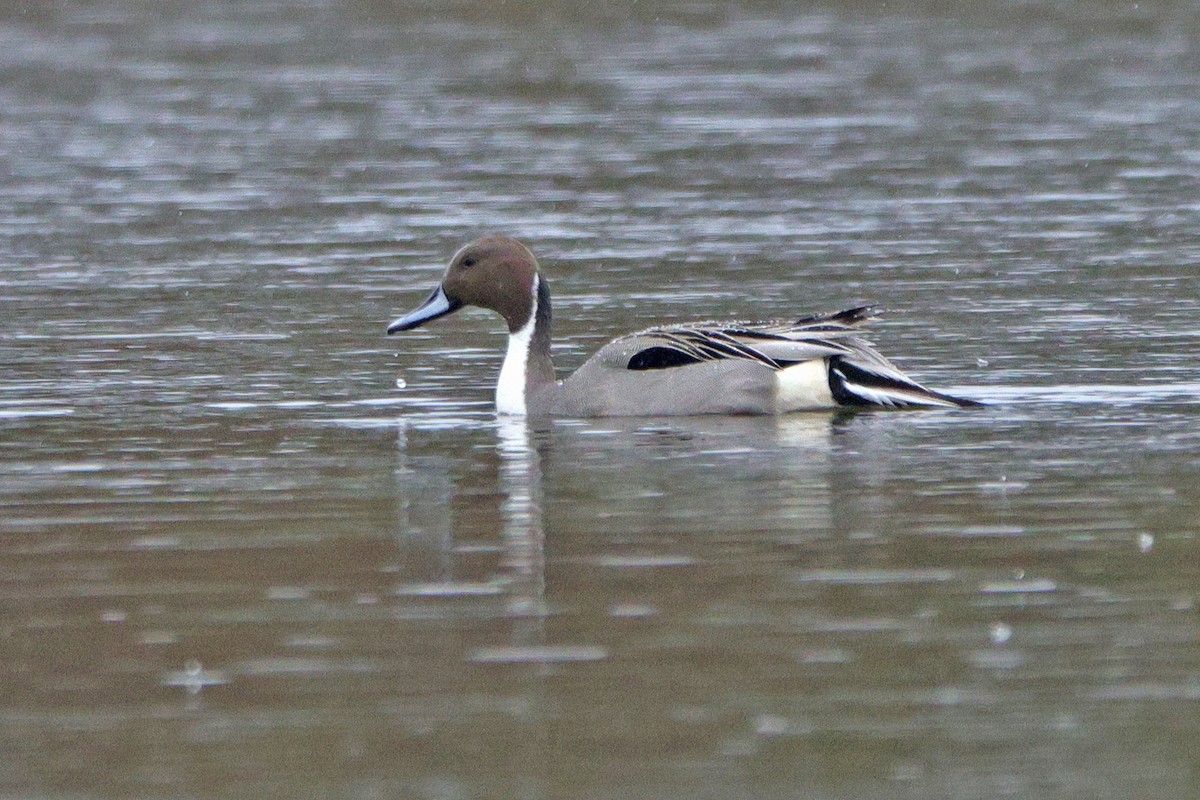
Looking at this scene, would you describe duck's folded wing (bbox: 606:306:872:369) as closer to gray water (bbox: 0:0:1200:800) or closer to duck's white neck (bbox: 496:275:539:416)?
gray water (bbox: 0:0:1200:800)

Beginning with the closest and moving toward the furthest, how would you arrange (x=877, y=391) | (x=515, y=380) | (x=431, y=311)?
(x=877, y=391)
(x=515, y=380)
(x=431, y=311)

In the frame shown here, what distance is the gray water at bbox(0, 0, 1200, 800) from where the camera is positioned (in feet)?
23.8

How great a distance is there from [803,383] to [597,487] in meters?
2.45

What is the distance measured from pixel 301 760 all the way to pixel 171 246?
1468cm

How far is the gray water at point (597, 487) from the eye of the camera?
7.25 meters

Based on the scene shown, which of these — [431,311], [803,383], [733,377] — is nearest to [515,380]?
[431,311]

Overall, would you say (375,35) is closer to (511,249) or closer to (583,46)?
(583,46)

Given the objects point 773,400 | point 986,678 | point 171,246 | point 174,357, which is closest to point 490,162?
point 171,246

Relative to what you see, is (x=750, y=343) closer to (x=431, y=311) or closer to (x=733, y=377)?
(x=733, y=377)

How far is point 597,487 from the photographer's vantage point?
11000 millimetres

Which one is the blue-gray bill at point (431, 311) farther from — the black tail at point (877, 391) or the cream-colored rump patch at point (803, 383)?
the black tail at point (877, 391)

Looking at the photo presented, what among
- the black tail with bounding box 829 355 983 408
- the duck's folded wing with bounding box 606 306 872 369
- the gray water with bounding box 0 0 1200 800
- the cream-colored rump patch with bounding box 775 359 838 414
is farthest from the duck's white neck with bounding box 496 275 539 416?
the black tail with bounding box 829 355 983 408

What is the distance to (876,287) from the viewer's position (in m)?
18.1

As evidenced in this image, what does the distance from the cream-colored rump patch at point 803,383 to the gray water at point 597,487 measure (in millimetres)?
196
